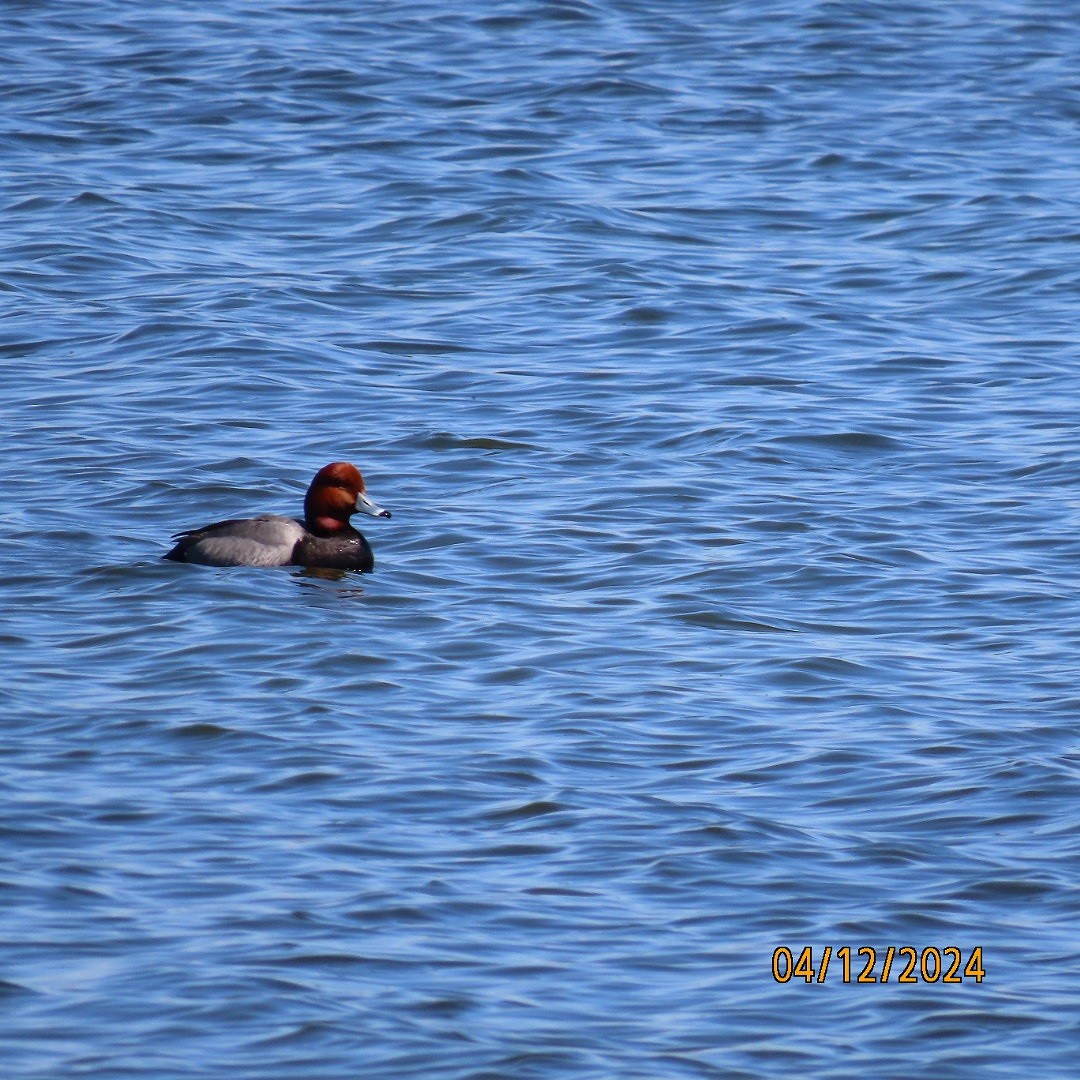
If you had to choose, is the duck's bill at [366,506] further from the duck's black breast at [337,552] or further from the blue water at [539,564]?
the blue water at [539,564]

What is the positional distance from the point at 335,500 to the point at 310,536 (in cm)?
21

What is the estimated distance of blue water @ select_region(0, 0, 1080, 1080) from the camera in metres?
5.83

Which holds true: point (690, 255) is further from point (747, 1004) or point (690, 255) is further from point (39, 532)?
point (747, 1004)

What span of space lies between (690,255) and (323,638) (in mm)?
7617

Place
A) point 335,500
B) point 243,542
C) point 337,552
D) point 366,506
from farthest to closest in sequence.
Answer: point 366,506, point 335,500, point 337,552, point 243,542

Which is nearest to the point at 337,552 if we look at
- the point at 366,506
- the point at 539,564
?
the point at 366,506

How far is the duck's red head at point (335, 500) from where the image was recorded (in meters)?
9.81

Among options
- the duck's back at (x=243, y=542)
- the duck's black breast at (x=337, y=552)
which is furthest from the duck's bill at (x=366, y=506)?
the duck's back at (x=243, y=542)

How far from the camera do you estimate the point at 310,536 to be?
986 cm

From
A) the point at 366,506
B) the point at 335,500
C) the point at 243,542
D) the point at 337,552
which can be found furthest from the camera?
the point at 366,506

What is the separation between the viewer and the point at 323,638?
28.8ft

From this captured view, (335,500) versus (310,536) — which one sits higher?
(335,500)

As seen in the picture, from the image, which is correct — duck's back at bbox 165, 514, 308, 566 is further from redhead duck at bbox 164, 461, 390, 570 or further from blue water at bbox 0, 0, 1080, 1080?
blue water at bbox 0, 0, 1080, 1080

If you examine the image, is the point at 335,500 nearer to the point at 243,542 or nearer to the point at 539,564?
the point at 243,542
